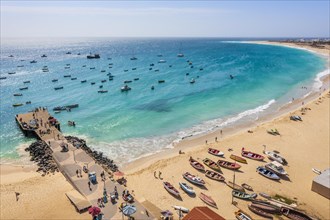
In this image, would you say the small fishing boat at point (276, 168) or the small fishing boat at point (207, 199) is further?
the small fishing boat at point (276, 168)

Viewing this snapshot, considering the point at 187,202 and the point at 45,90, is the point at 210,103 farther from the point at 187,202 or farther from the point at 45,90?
the point at 45,90

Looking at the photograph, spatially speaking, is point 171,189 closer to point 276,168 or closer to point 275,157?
point 276,168

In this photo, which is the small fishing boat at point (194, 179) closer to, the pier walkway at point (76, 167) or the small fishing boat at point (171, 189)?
the small fishing boat at point (171, 189)

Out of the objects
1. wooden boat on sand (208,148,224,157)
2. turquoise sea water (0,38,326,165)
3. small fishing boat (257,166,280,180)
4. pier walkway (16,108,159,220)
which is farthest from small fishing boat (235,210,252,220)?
turquoise sea water (0,38,326,165)

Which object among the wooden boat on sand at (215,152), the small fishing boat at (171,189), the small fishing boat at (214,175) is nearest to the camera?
the small fishing boat at (171,189)

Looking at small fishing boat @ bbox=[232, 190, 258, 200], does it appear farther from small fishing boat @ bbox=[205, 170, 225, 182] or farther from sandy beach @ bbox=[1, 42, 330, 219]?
small fishing boat @ bbox=[205, 170, 225, 182]

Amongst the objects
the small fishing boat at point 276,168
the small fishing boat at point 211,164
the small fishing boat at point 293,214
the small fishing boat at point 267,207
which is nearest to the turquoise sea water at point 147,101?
the small fishing boat at point 211,164

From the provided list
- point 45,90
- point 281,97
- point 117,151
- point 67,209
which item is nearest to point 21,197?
point 67,209
